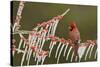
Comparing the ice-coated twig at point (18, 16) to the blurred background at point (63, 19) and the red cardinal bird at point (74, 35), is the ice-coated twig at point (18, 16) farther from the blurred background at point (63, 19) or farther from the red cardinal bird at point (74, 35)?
the red cardinal bird at point (74, 35)

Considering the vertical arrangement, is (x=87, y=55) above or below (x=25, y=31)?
below

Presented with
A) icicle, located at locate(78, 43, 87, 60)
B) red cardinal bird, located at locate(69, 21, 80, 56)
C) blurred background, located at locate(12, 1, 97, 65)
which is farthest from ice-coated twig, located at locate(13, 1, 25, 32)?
icicle, located at locate(78, 43, 87, 60)

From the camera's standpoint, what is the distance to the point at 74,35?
194 centimetres

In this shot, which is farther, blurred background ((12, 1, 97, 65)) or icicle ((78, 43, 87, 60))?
icicle ((78, 43, 87, 60))

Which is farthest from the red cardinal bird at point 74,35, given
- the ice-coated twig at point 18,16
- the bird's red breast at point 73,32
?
the ice-coated twig at point 18,16

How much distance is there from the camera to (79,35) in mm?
1963


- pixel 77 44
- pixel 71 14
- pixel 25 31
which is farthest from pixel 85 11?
pixel 25 31

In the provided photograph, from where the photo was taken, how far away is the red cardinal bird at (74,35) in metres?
1.93

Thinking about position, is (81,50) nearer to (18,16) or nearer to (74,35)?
(74,35)

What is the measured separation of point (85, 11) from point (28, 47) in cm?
64

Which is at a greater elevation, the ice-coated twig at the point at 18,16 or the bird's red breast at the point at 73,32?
the ice-coated twig at the point at 18,16

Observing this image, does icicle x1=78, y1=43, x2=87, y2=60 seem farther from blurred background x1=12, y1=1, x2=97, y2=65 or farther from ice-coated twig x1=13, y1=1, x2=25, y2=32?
ice-coated twig x1=13, y1=1, x2=25, y2=32

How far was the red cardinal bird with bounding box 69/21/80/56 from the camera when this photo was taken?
6.35 ft
